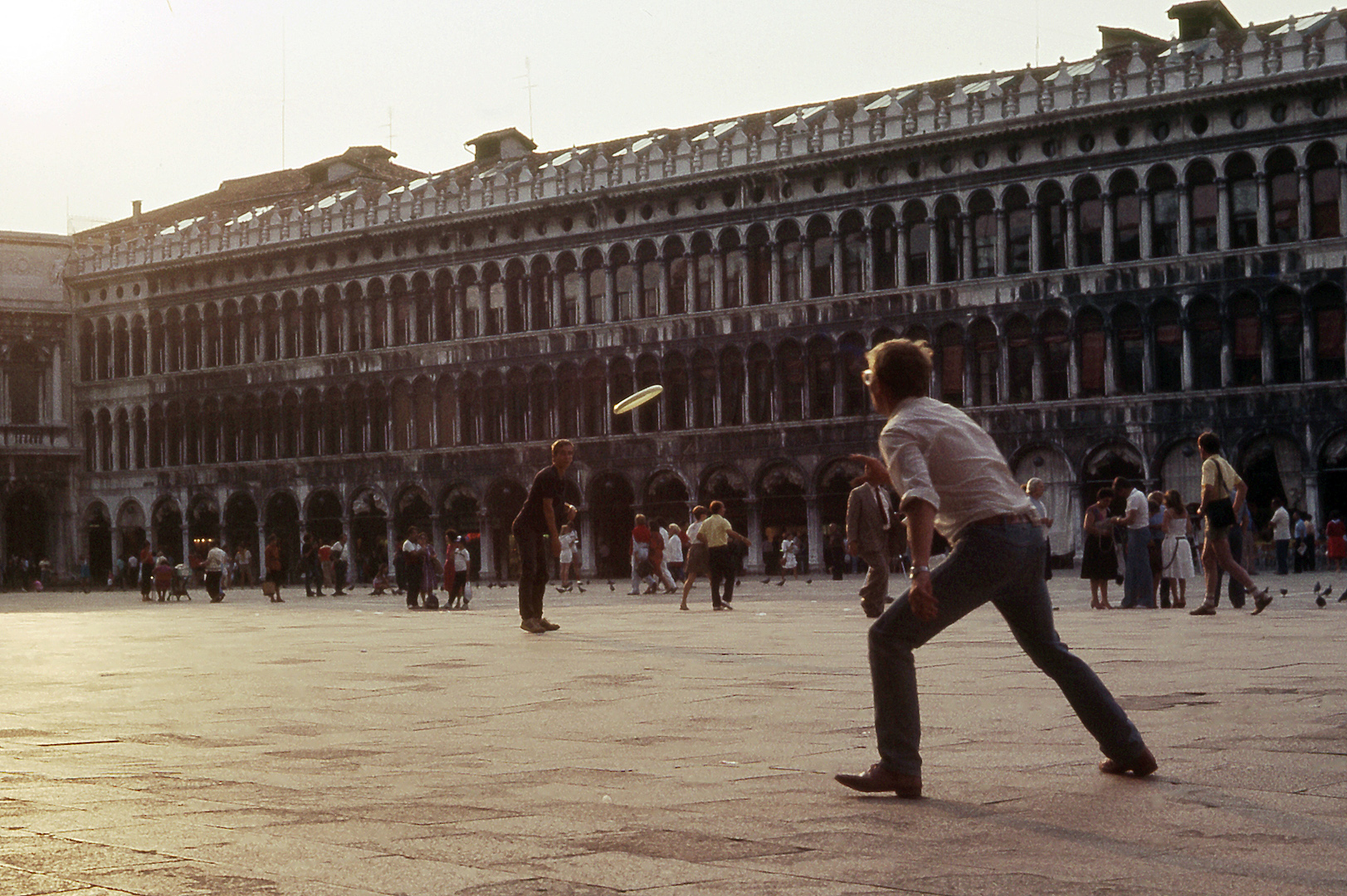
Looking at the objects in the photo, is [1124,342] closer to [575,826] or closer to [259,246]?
[259,246]

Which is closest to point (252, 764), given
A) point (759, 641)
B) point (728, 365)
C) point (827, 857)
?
point (827, 857)

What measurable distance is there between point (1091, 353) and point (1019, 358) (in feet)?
6.53

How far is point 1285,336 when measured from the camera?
147 feet

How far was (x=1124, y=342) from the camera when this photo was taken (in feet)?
154

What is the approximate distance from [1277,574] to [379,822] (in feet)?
116

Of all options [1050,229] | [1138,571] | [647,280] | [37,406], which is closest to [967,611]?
[1138,571]

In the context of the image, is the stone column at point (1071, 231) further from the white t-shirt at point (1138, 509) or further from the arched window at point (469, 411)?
the white t-shirt at point (1138, 509)

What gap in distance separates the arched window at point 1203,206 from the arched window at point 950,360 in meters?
6.59

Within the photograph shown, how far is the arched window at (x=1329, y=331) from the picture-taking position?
4406 cm

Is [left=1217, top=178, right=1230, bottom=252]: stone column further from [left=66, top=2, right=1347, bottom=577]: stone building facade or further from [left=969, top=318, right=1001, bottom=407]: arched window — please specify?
[left=969, top=318, right=1001, bottom=407]: arched window

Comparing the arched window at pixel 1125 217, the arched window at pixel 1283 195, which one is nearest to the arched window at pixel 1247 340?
the arched window at pixel 1283 195

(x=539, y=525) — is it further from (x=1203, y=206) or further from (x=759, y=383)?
(x=759, y=383)

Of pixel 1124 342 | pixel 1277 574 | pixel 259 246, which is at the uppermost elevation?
pixel 259 246

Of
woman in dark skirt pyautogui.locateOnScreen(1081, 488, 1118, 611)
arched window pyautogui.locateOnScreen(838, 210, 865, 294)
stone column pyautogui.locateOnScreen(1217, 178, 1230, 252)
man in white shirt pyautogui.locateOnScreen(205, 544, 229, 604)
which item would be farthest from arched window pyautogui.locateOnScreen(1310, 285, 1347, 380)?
man in white shirt pyautogui.locateOnScreen(205, 544, 229, 604)
